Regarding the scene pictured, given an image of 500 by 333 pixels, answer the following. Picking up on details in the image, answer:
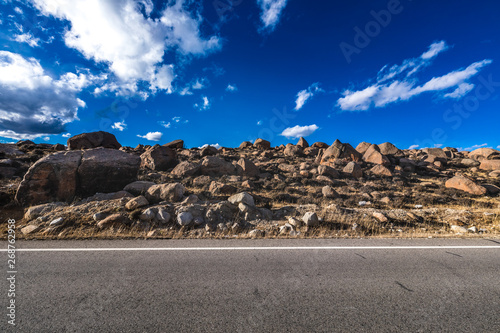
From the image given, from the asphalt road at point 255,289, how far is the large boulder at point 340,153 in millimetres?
24473

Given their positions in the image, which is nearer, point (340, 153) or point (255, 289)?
point (255, 289)

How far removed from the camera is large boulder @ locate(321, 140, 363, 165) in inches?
1163

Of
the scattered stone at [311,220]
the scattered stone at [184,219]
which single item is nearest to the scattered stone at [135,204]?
the scattered stone at [184,219]

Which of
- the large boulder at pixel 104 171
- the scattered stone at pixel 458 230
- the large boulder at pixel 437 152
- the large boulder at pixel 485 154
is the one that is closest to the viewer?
the scattered stone at pixel 458 230

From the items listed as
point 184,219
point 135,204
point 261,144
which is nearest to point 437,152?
point 261,144

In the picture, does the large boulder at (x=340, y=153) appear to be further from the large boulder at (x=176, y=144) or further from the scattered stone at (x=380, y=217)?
the large boulder at (x=176, y=144)

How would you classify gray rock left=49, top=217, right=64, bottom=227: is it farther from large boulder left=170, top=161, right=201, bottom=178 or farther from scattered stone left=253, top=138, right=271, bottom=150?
scattered stone left=253, top=138, right=271, bottom=150

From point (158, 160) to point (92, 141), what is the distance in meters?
20.9

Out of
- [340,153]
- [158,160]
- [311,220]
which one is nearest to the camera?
[311,220]

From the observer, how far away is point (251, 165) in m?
21.1

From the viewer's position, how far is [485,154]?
114 ft

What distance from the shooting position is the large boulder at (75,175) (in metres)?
10.2

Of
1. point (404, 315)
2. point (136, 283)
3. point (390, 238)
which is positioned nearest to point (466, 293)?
point (404, 315)

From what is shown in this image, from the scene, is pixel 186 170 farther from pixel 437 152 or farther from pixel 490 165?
pixel 437 152
